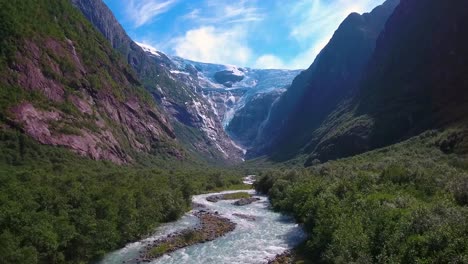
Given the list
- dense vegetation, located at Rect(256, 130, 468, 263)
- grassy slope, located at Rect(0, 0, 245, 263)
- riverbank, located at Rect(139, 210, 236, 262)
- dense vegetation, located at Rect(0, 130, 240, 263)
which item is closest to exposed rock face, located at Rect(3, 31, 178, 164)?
grassy slope, located at Rect(0, 0, 245, 263)

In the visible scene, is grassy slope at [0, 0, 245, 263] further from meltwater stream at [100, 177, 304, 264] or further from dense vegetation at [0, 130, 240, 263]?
meltwater stream at [100, 177, 304, 264]

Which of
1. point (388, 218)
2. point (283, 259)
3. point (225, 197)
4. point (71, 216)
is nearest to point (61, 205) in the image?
point (71, 216)

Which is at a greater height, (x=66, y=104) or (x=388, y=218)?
(x=66, y=104)

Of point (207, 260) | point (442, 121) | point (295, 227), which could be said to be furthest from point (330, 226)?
point (442, 121)

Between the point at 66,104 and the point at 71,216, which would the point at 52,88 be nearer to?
the point at 66,104

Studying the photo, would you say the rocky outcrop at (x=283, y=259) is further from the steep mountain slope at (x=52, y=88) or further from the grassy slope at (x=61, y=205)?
the steep mountain slope at (x=52, y=88)

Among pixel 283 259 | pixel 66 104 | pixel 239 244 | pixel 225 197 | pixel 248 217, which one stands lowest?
pixel 283 259

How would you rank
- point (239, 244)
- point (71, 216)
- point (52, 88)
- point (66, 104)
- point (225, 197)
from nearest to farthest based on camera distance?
1. point (71, 216)
2. point (239, 244)
3. point (225, 197)
4. point (52, 88)
5. point (66, 104)
